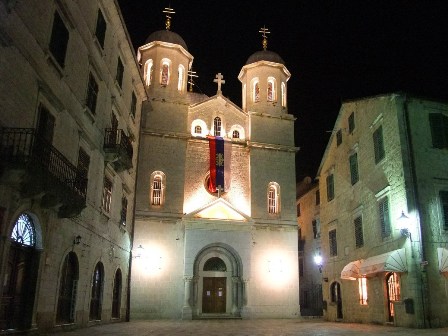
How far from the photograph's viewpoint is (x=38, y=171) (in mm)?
11805

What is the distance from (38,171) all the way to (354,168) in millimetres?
18778

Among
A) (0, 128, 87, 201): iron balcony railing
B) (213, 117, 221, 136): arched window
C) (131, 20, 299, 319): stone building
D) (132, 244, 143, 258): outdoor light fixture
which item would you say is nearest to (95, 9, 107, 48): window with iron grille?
(0, 128, 87, 201): iron balcony railing

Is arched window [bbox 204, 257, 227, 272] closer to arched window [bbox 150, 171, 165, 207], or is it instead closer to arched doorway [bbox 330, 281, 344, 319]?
arched window [bbox 150, 171, 165, 207]

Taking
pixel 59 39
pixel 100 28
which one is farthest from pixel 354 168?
pixel 59 39

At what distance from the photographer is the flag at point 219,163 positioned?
29969mm

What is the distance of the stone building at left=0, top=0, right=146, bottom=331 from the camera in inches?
468

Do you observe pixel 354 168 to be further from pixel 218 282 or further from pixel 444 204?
pixel 218 282

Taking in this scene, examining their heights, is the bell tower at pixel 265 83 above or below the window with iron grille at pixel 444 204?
above

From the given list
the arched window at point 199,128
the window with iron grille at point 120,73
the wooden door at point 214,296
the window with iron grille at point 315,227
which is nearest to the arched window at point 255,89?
the arched window at point 199,128

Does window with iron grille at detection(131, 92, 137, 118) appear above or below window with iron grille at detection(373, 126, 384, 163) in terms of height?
above

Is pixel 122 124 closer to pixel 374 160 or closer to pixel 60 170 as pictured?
pixel 60 170

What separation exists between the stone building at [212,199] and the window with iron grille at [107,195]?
612cm

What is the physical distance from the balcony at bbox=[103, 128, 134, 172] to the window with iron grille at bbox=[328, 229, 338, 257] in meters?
14.1

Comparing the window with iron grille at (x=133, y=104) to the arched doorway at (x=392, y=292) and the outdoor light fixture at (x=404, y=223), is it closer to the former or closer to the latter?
the outdoor light fixture at (x=404, y=223)
